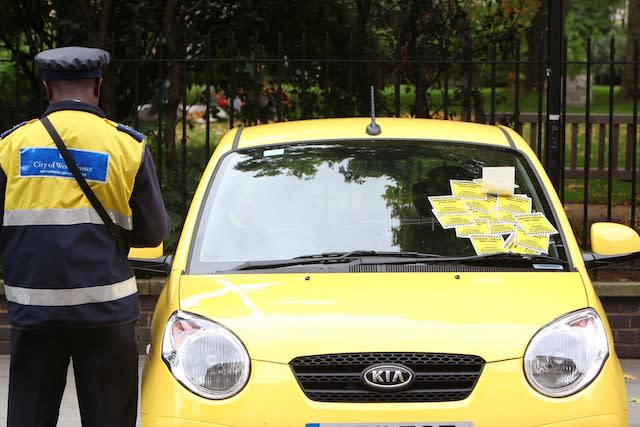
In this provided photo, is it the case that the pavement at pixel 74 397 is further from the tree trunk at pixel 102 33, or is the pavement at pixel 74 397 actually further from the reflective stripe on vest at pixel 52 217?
the reflective stripe on vest at pixel 52 217

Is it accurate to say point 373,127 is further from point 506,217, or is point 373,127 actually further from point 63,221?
point 63,221

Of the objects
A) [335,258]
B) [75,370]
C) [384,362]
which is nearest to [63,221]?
[75,370]

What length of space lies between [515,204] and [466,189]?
21 centimetres

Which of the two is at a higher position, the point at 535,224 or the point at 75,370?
the point at 535,224

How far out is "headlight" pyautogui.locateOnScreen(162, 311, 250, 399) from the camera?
4.11 meters

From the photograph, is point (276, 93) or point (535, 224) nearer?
point (535, 224)

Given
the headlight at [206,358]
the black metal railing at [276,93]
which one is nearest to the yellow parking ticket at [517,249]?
the headlight at [206,358]

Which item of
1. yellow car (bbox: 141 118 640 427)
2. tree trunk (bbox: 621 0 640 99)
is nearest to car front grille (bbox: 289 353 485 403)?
yellow car (bbox: 141 118 640 427)

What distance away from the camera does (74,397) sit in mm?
7102

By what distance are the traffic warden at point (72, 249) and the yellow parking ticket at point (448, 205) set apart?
3.99ft

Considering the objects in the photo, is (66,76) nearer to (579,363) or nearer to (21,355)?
(21,355)

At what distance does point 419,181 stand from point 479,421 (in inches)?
58.2

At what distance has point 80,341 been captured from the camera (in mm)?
4309

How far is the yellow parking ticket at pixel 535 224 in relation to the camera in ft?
16.3
